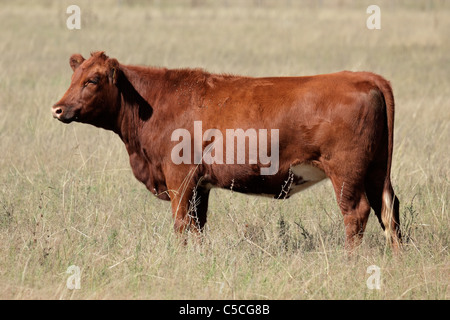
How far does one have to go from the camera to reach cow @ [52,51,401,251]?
18.5ft

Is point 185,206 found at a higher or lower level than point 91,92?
lower

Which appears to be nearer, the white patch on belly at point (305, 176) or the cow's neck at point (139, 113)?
the white patch on belly at point (305, 176)

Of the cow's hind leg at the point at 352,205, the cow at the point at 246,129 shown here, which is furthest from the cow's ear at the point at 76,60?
the cow's hind leg at the point at 352,205

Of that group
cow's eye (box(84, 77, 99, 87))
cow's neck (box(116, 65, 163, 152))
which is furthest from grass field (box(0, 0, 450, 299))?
cow's eye (box(84, 77, 99, 87))

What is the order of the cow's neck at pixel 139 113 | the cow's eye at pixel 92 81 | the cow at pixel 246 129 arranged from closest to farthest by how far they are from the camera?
1. the cow at pixel 246 129
2. the cow's eye at pixel 92 81
3. the cow's neck at pixel 139 113

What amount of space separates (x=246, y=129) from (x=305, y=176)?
57cm

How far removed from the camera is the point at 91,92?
6047 millimetres

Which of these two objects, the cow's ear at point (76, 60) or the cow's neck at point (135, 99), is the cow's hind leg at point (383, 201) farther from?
the cow's ear at point (76, 60)

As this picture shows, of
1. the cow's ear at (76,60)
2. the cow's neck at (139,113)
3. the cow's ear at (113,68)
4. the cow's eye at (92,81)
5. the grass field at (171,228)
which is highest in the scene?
the cow's ear at (76,60)

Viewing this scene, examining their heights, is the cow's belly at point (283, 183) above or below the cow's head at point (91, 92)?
below

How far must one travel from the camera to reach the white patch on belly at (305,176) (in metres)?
5.77

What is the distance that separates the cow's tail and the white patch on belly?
1.58ft

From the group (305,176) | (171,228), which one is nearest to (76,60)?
(171,228)

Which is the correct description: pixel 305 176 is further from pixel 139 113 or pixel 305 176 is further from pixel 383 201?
pixel 139 113
